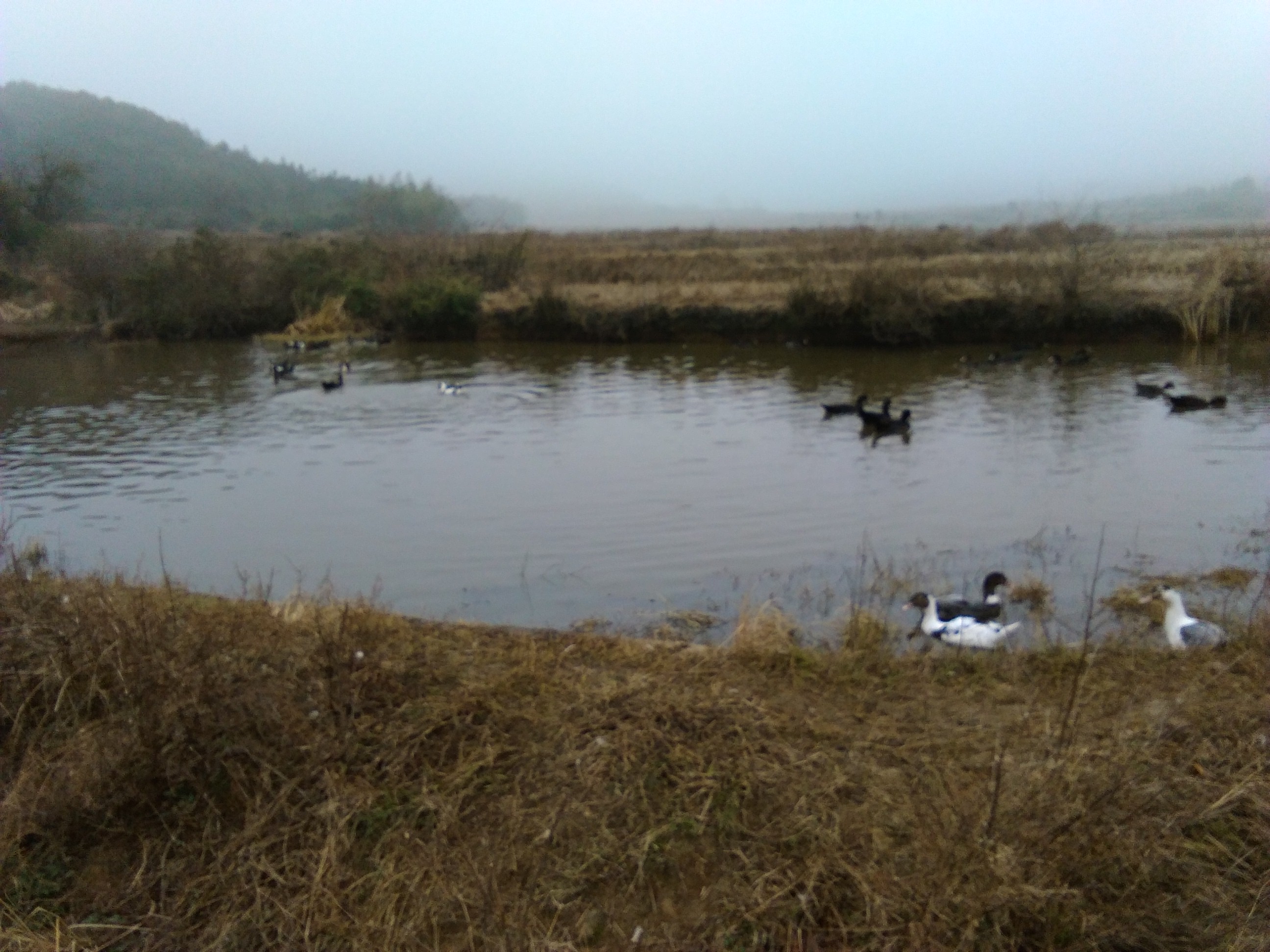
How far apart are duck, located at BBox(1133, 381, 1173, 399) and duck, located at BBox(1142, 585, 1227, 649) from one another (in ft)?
38.4

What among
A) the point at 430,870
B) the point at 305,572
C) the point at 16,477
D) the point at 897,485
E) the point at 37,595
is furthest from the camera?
the point at 16,477

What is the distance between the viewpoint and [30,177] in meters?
44.4

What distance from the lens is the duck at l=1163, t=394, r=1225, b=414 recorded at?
16.2m

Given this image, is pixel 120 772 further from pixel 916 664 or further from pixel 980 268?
pixel 980 268

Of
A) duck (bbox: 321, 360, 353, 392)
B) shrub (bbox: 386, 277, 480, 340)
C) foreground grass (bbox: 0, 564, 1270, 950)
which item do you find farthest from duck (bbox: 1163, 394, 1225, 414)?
shrub (bbox: 386, 277, 480, 340)

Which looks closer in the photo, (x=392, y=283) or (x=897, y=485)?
(x=897, y=485)

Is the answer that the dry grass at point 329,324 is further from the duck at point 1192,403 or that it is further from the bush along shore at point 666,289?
the duck at point 1192,403

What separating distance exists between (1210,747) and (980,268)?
25200mm

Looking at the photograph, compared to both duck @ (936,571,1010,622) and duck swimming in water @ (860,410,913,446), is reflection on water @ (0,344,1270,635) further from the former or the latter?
duck @ (936,571,1010,622)

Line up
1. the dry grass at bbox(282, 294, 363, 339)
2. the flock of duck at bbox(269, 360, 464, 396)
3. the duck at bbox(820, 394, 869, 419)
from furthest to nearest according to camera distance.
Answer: the dry grass at bbox(282, 294, 363, 339) → the flock of duck at bbox(269, 360, 464, 396) → the duck at bbox(820, 394, 869, 419)

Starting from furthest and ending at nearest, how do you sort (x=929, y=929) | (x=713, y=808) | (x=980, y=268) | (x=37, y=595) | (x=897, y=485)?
1. (x=980, y=268)
2. (x=897, y=485)
3. (x=37, y=595)
4. (x=713, y=808)
5. (x=929, y=929)

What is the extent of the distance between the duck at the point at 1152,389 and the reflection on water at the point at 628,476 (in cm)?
21

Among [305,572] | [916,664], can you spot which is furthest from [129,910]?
[305,572]

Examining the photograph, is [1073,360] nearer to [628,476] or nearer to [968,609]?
[628,476]
